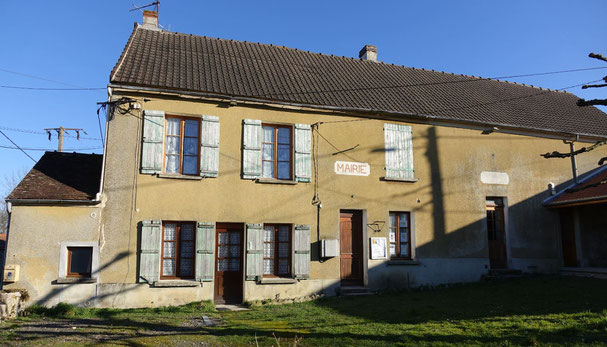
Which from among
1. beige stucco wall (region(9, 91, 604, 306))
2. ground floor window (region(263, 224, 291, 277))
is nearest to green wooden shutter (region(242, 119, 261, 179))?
beige stucco wall (region(9, 91, 604, 306))

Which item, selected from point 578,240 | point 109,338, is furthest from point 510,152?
point 109,338

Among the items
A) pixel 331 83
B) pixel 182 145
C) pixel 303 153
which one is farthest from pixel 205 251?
pixel 331 83

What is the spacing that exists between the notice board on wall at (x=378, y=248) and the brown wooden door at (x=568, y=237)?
6161 mm

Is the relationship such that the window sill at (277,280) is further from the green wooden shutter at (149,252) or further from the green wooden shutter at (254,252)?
the green wooden shutter at (149,252)

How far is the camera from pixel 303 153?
11570 millimetres

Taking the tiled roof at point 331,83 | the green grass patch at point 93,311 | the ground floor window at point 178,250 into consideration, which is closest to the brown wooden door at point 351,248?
the tiled roof at point 331,83

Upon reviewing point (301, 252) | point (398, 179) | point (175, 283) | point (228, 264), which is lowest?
point (175, 283)

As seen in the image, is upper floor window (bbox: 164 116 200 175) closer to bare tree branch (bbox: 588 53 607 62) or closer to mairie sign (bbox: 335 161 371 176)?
mairie sign (bbox: 335 161 371 176)

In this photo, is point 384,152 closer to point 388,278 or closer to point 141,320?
point 388,278

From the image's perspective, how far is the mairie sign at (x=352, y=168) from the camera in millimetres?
11906

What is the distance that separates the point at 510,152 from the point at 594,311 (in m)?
6.81

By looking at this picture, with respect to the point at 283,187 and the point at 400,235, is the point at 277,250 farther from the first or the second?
the point at 400,235

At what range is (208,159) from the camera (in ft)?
35.1

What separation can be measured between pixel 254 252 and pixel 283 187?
1723mm
